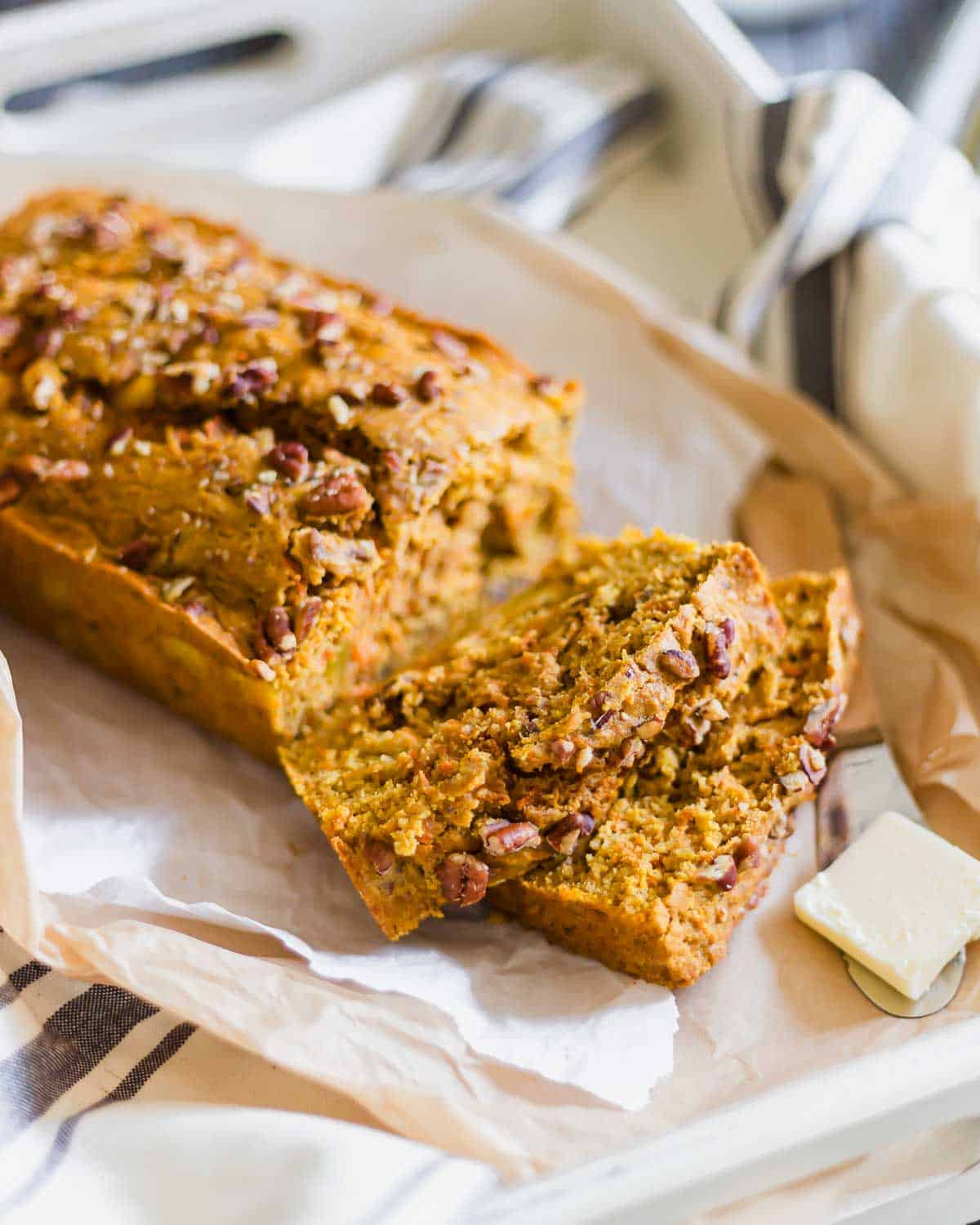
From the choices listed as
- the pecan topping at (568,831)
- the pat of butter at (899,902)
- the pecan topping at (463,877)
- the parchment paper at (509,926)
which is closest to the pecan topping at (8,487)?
the parchment paper at (509,926)

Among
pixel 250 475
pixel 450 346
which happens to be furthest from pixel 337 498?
pixel 450 346

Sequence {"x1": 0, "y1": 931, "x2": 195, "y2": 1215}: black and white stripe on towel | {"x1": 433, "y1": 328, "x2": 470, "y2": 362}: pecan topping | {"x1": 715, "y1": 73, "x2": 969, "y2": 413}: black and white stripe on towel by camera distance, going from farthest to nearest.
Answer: {"x1": 715, "y1": 73, "x2": 969, "y2": 413}: black and white stripe on towel, {"x1": 433, "y1": 328, "x2": 470, "y2": 362}: pecan topping, {"x1": 0, "y1": 931, "x2": 195, "y2": 1215}: black and white stripe on towel

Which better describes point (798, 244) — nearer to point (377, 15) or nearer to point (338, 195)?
point (338, 195)

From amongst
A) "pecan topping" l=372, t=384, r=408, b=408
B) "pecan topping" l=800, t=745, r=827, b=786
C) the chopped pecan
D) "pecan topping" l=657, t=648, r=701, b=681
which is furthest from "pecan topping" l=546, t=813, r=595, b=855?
"pecan topping" l=372, t=384, r=408, b=408

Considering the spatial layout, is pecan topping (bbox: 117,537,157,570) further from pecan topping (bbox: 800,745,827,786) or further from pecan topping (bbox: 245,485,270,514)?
pecan topping (bbox: 800,745,827,786)

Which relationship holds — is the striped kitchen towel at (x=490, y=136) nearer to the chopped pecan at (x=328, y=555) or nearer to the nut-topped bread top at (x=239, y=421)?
the nut-topped bread top at (x=239, y=421)

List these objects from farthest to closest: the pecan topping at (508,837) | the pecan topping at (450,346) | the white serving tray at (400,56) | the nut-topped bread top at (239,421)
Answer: the white serving tray at (400,56)
the pecan topping at (450,346)
the nut-topped bread top at (239,421)
the pecan topping at (508,837)

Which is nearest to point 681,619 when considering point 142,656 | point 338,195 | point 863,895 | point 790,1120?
point 863,895

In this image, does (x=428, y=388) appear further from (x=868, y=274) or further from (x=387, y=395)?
(x=868, y=274)
